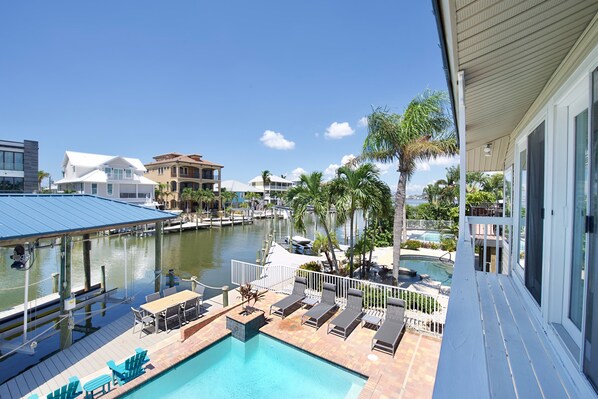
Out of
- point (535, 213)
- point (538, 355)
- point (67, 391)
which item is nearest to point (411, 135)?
point (535, 213)

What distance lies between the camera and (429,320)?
8094 millimetres

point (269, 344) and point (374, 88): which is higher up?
point (374, 88)

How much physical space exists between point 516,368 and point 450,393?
6.85ft

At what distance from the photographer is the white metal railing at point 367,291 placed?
8.18m

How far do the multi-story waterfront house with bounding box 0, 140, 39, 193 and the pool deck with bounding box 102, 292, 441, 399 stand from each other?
108ft

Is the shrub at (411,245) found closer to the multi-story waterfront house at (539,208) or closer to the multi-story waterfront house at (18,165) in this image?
the multi-story waterfront house at (539,208)

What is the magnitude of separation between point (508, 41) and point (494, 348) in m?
2.67

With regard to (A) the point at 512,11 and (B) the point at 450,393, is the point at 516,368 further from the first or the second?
(A) the point at 512,11

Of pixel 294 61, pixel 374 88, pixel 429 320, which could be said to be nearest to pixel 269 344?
pixel 429 320

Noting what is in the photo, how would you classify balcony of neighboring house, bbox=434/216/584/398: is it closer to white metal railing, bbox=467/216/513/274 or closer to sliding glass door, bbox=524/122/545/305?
sliding glass door, bbox=524/122/545/305

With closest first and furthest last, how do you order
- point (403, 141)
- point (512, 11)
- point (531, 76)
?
point (512, 11) → point (531, 76) → point (403, 141)

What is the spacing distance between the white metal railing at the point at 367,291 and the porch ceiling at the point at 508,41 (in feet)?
18.0

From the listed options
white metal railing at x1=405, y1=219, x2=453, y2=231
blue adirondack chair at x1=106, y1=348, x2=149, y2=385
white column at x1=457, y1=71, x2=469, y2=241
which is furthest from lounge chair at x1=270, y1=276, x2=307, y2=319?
white metal railing at x1=405, y1=219, x2=453, y2=231

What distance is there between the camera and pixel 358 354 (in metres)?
7.05
